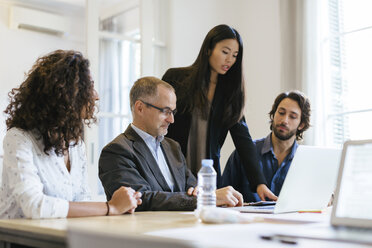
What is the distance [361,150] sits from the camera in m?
1.31

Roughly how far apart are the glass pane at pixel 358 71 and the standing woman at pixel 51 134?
2780 mm

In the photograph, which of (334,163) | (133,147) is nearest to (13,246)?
(133,147)

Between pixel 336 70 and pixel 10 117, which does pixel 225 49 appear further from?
pixel 336 70

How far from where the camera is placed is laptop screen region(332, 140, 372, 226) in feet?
4.17

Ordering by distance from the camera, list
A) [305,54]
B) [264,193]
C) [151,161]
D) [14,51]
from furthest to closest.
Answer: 1. [14,51]
2. [305,54]
3. [264,193]
4. [151,161]

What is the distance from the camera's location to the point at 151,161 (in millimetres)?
2072

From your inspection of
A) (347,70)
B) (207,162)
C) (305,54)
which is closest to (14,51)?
(305,54)

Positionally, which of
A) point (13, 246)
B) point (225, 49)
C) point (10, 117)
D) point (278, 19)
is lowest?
point (13, 246)

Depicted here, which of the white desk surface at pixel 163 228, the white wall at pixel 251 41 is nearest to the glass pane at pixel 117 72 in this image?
the white wall at pixel 251 41

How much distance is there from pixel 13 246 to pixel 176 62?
3341mm

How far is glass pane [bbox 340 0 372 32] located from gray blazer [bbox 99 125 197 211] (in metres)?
2.57

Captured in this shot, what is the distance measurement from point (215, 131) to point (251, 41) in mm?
2356

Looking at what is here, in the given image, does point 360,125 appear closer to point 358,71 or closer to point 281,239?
point 358,71

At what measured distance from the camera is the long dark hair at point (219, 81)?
2557 millimetres
